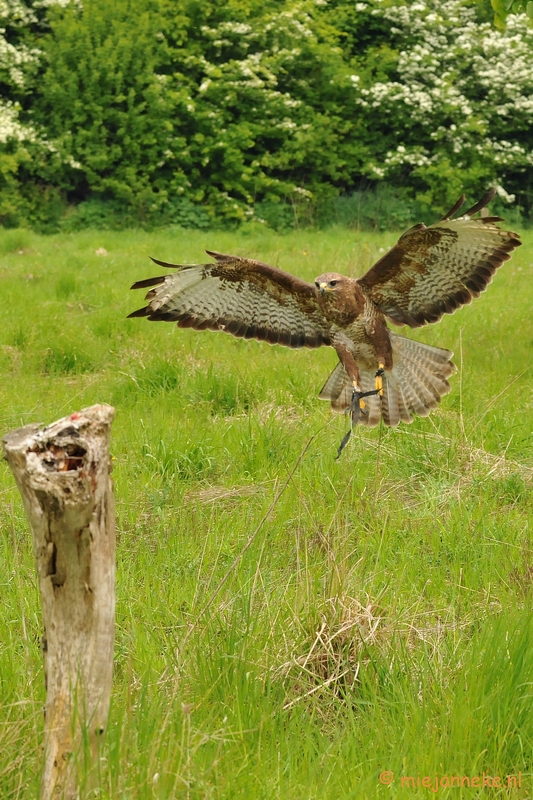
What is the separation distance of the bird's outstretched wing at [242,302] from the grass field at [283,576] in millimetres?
498

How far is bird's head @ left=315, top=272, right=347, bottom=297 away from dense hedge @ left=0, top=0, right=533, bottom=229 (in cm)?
1212

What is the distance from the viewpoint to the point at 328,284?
16.6ft

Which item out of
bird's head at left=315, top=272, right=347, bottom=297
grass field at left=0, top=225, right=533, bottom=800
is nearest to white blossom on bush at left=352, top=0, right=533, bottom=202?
grass field at left=0, top=225, right=533, bottom=800

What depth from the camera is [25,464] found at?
77.2 inches

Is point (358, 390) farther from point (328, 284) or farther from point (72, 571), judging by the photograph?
point (72, 571)

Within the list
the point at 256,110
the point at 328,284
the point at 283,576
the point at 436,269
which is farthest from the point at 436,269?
the point at 256,110

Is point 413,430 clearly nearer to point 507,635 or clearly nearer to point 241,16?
point 507,635

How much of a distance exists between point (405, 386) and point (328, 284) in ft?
2.72

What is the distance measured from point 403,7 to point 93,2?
588cm

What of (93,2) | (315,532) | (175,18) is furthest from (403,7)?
(315,532)

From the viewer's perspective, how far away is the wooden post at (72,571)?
1.97 meters

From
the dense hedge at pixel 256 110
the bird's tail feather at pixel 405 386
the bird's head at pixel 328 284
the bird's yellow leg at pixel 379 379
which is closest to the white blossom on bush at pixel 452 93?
the dense hedge at pixel 256 110

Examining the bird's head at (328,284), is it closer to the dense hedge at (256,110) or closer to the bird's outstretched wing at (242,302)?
the bird's outstretched wing at (242,302)

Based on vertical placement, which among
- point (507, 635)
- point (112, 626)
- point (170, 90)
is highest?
point (112, 626)
